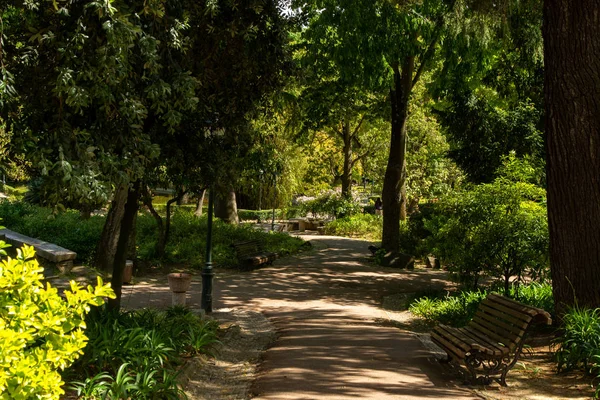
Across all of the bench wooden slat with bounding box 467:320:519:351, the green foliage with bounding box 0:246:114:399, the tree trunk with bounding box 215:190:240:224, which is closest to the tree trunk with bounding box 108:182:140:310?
the green foliage with bounding box 0:246:114:399

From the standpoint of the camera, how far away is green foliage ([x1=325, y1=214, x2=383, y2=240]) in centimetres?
3199

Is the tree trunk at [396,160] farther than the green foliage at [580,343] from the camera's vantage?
Yes

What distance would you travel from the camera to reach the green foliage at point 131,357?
5.56 m

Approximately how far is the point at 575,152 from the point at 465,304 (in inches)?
153

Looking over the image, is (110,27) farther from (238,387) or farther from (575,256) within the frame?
(575,256)

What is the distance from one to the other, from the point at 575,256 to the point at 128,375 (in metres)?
6.23

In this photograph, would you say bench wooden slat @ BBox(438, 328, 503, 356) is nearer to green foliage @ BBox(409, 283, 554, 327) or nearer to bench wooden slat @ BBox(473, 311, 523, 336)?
bench wooden slat @ BBox(473, 311, 523, 336)

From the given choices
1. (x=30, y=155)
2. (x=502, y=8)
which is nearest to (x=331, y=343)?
(x=30, y=155)

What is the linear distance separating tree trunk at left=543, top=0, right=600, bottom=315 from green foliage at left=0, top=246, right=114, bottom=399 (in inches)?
270

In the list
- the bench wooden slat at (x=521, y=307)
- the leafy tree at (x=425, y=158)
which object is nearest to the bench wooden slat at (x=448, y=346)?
the bench wooden slat at (x=521, y=307)

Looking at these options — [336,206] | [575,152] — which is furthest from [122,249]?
[336,206]

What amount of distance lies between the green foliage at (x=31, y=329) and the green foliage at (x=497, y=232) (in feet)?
30.0

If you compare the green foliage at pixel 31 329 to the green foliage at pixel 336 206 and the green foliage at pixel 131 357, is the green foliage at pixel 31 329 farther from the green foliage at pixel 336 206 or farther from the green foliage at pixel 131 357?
the green foliage at pixel 336 206

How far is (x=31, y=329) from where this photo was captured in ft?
11.5
